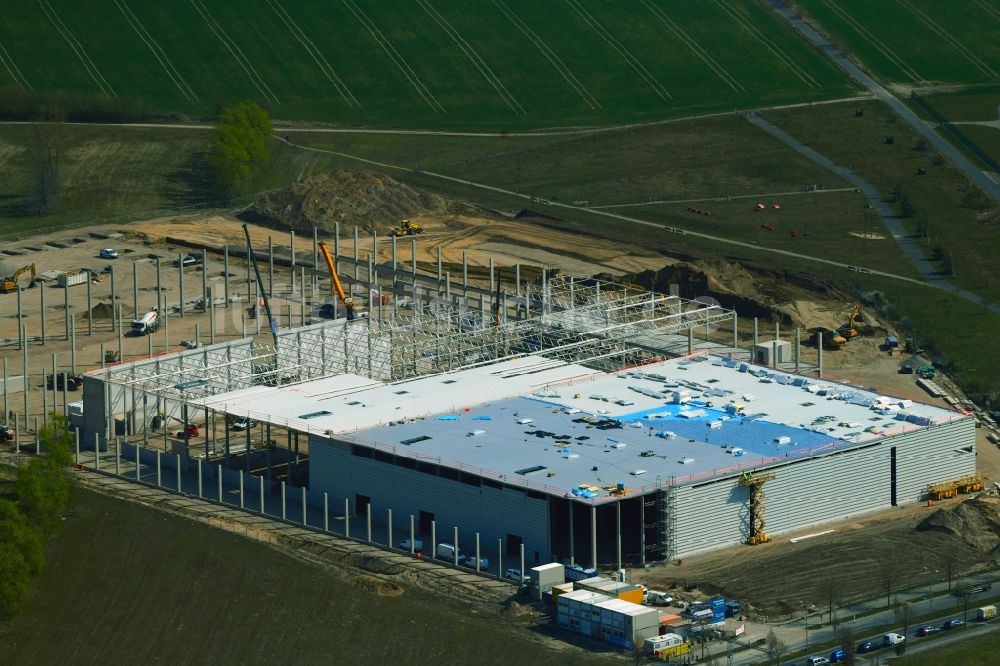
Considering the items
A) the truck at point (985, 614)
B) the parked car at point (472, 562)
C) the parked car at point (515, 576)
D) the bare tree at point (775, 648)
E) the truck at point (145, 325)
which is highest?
the truck at point (145, 325)

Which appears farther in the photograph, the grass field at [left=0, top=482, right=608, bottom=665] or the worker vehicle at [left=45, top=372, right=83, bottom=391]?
the worker vehicle at [left=45, top=372, right=83, bottom=391]

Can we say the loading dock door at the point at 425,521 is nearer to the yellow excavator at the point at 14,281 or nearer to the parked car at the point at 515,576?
the parked car at the point at 515,576

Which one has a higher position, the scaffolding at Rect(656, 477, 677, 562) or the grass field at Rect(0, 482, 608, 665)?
the scaffolding at Rect(656, 477, 677, 562)

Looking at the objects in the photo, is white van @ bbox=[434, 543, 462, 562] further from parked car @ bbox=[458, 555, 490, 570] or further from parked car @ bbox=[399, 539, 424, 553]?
parked car @ bbox=[399, 539, 424, 553]

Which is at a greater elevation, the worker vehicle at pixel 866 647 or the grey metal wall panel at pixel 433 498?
the grey metal wall panel at pixel 433 498

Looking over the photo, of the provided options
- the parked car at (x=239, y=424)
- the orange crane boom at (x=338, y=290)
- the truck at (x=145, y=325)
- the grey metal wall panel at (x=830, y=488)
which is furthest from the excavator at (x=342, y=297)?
the grey metal wall panel at (x=830, y=488)

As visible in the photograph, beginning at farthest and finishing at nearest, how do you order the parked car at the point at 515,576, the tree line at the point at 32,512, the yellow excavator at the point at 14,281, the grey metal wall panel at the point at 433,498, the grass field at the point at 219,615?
1. the yellow excavator at the point at 14,281
2. the grey metal wall panel at the point at 433,498
3. the parked car at the point at 515,576
4. the tree line at the point at 32,512
5. the grass field at the point at 219,615

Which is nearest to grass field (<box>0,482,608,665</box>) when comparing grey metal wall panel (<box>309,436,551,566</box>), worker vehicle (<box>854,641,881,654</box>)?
grey metal wall panel (<box>309,436,551,566</box>)
